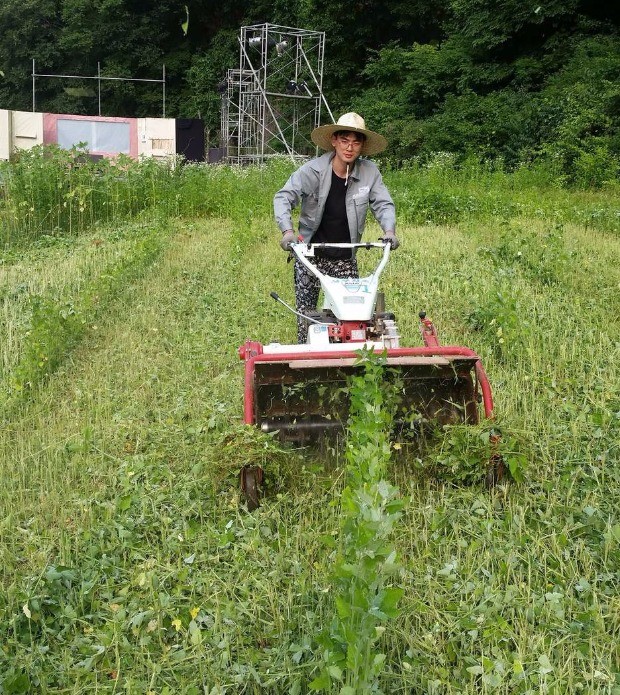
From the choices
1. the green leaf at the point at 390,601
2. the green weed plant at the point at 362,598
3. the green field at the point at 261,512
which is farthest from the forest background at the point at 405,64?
the green leaf at the point at 390,601

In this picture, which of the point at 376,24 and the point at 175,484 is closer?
the point at 175,484

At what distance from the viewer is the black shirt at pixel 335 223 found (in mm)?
5383

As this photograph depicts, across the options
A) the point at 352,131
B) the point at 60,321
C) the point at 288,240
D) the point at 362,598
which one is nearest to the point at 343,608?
the point at 362,598

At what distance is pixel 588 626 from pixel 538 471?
48.9 inches

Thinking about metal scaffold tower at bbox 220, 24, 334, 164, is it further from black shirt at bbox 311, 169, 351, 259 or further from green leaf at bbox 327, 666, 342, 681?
green leaf at bbox 327, 666, 342, 681

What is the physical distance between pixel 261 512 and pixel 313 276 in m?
2.16

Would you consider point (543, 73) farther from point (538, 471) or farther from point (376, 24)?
point (538, 471)

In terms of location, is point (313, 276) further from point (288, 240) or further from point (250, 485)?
point (250, 485)

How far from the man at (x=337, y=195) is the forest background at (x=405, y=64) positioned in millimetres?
10803

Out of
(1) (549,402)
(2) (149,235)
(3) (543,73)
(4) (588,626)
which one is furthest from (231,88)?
(4) (588,626)

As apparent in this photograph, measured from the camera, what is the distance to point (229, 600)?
3.12m

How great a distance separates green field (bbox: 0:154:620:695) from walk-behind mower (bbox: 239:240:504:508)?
0.55ft

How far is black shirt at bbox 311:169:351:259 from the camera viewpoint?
5383 millimetres

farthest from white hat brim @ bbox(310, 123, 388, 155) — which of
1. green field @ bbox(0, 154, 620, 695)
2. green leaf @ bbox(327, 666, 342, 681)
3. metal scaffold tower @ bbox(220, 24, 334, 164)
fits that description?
metal scaffold tower @ bbox(220, 24, 334, 164)
